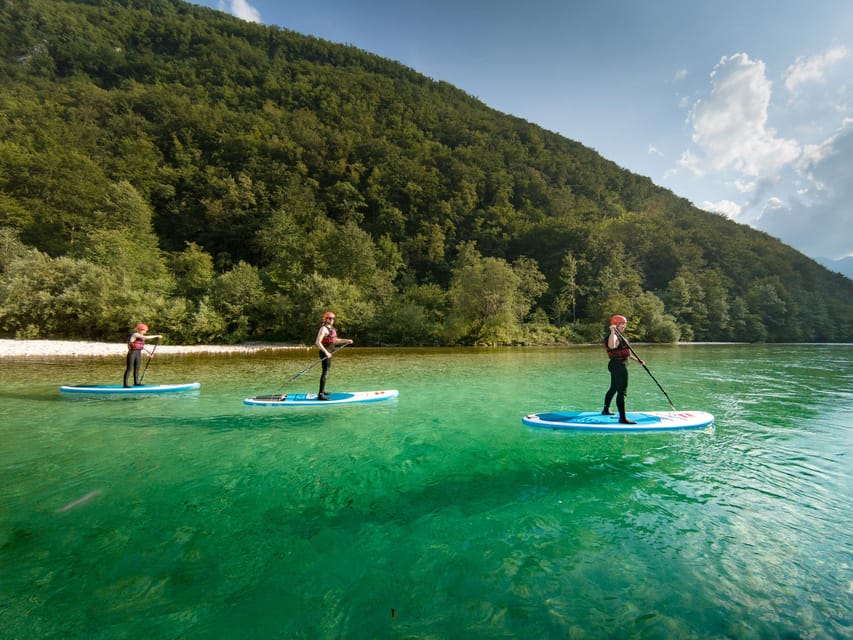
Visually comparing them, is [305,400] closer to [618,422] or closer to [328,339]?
[328,339]

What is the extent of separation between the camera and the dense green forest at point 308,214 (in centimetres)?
4081

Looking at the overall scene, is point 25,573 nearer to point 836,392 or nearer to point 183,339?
point 836,392

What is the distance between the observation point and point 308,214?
74688mm

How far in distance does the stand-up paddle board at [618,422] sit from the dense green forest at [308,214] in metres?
32.5

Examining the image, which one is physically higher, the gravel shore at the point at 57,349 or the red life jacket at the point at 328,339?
the red life jacket at the point at 328,339

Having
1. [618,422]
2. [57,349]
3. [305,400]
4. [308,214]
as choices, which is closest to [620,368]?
[618,422]

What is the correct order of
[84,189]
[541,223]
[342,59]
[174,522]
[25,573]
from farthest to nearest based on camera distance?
[342,59]
[541,223]
[84,189]
[174,522]
[25,573]

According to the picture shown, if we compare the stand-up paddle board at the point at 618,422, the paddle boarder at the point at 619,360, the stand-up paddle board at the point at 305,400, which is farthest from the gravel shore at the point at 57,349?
the paddle boarder at the point at 619,360

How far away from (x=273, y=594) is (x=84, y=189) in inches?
2939

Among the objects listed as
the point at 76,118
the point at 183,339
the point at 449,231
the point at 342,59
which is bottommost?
the point at 183,339

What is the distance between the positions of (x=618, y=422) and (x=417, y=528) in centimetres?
602

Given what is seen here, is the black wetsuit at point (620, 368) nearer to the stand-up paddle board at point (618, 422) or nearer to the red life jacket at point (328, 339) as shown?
the stand-up paddle board at point (618, 422)

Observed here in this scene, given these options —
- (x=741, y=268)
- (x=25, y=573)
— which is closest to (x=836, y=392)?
(x=25, y=573)

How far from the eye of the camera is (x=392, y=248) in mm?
71500
